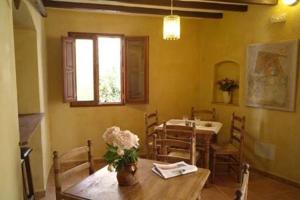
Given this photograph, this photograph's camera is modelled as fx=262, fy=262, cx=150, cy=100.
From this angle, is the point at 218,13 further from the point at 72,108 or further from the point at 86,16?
the point at 72,108

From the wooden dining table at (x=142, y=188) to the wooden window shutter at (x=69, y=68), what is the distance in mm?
2527

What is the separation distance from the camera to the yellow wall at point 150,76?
4387mm

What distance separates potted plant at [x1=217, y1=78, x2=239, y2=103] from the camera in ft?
15.1

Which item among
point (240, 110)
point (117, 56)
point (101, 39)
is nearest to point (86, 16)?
point (101, 39)

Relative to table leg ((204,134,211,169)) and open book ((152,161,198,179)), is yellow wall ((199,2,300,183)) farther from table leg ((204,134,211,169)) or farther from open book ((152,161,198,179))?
open book ((152,161,198,179))

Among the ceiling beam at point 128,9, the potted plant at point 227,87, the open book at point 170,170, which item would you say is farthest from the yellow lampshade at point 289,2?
the open book at point 170,170

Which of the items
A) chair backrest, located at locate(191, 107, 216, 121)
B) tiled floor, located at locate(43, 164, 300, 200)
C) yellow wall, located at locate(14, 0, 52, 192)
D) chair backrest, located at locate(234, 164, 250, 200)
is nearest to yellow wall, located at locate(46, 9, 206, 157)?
chair backrest, located at locate(191, 107, 216, 121)

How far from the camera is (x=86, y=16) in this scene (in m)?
4.45

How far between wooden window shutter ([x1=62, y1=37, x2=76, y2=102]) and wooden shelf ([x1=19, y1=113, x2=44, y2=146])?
110 centimetres

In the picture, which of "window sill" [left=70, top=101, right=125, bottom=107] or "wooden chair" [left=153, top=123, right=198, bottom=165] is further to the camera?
"window sill" [left=70, top=101, right=125, bottom=107]

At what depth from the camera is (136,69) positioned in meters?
4.79

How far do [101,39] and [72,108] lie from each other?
1330 millimetres

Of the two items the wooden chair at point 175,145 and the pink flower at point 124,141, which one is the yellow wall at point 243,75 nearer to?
the wooden chair at point 175,145

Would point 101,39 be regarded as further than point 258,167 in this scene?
Yes
